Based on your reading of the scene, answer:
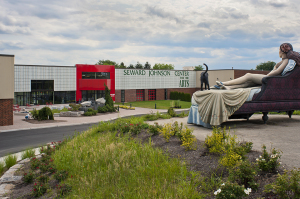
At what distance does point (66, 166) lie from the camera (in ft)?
22.6

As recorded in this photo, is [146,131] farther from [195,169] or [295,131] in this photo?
[295,131]

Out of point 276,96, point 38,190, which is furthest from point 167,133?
point 276,96

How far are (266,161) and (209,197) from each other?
154 cm

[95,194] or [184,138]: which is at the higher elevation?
[184,138]

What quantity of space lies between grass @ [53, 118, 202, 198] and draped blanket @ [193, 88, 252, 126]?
4.05 m

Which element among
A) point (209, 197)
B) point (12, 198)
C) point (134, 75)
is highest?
point (134, 75)

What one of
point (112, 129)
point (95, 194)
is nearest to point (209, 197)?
point (95, 194)

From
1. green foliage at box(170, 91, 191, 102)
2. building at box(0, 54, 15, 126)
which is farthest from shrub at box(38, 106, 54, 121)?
green foliage at box(170, 91, 191, 102)

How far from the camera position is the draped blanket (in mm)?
10562

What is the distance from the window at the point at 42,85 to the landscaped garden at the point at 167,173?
101 ft

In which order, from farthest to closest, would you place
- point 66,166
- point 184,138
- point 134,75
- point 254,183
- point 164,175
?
point 134,75 < point 184,138 < point 66,166 < point 164,175 < point 254,183

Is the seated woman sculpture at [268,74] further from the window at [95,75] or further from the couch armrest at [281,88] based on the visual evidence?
the window at [95,75]

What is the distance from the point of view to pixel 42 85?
36188mm

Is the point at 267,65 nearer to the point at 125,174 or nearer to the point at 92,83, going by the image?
the point at 92,83
